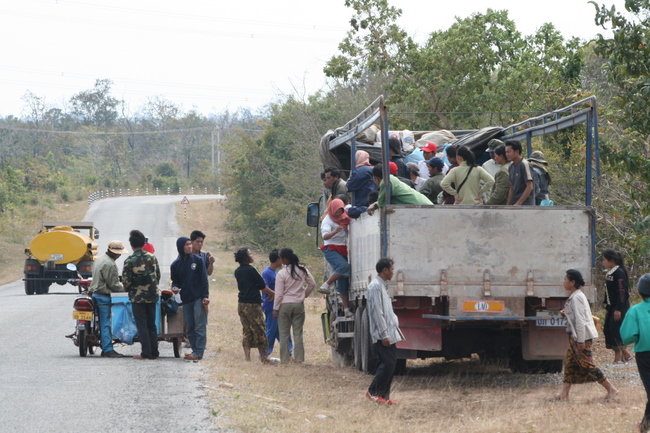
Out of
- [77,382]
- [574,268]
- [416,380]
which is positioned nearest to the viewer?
[77,382]

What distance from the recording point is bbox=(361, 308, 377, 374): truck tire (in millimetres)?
11172

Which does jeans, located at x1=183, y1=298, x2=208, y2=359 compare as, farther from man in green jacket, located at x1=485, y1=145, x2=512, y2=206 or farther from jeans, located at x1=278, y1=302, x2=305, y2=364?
man in green jacket, located at x1=485, y1=145, x2=512, y2=206

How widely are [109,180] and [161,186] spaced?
15.6 feet

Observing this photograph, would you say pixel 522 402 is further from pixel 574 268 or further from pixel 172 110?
pixel 172 110

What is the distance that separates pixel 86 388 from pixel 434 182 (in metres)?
5.24

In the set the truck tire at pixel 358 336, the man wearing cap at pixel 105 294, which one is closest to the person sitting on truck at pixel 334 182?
the truck tire at pixel 358 336

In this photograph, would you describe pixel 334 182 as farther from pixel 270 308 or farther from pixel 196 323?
pixel 196 323

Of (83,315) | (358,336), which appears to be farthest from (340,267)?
(83,315)

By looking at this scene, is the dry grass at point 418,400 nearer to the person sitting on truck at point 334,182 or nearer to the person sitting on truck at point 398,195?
the person sitting on truck at point 398,195

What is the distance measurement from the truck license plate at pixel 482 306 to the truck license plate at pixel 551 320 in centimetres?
55

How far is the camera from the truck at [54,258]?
87.4ft

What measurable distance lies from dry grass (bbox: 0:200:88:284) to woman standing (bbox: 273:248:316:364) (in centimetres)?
2429

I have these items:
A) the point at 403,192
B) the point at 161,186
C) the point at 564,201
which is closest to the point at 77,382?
the point at 403,192

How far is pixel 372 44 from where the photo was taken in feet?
85.6
